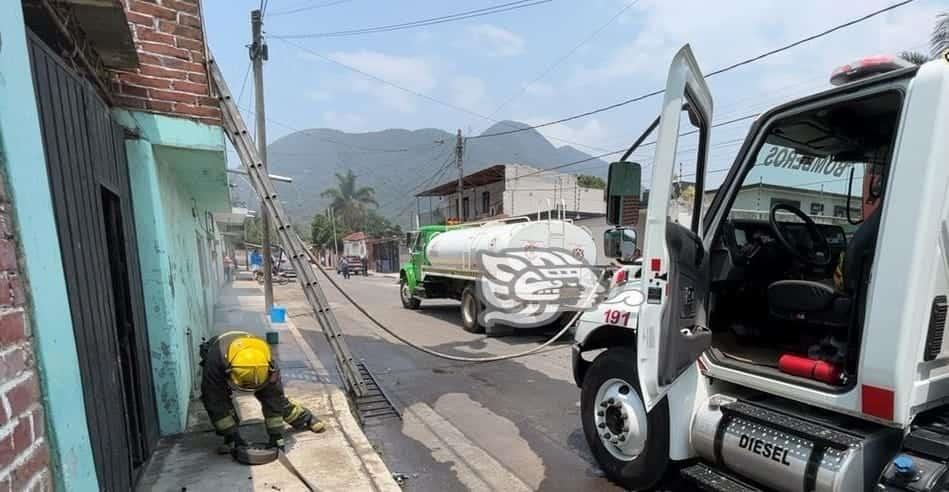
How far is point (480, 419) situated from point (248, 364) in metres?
2.44

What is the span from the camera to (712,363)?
295cm

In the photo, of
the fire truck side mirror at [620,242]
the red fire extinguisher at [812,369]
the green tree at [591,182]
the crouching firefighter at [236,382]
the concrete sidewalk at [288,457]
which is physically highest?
the green tree at [591,182]

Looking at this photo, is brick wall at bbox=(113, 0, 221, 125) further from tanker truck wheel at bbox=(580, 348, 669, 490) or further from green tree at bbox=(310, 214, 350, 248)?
green tree at bbox=(310, 214, 350, 248)

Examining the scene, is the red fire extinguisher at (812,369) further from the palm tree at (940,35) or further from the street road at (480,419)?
the palm tree at (940,35)

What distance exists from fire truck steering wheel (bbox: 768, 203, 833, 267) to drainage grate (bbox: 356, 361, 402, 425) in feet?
12.7

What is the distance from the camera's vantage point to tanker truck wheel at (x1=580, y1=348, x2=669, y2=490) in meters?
3.16

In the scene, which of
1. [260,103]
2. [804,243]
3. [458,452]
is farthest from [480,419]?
[260,103]

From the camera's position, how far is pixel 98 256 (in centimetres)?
270

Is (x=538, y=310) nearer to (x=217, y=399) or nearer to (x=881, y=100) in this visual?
(x=217, y=399)

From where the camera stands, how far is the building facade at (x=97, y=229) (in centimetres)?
140

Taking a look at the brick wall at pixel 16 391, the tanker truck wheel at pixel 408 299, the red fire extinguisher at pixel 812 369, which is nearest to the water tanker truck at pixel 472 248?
the tanker truck wheel at pixel 408 299

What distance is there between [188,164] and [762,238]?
16.3 ft

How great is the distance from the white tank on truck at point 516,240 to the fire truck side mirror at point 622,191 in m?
5.90

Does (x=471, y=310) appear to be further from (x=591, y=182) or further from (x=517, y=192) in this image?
(x=591, y=182)
